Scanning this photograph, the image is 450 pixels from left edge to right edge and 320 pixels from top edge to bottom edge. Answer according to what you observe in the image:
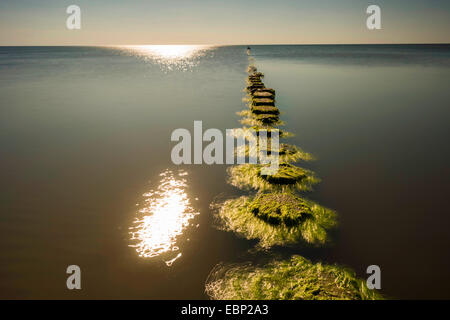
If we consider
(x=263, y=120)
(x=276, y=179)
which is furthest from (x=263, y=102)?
(x=276, y=179)

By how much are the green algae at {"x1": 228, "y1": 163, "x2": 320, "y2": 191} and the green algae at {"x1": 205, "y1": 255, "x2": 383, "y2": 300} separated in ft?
16.5

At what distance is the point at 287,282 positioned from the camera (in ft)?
28.8

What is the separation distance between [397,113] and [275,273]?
26649 mm

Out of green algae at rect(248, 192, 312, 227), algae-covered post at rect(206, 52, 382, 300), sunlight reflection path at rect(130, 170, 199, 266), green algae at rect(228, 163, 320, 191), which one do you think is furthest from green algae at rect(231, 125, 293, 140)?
green algae at rect(248, 192, 312, 227)

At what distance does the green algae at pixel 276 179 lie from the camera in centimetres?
1416

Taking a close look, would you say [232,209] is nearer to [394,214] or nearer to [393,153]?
[394,214]

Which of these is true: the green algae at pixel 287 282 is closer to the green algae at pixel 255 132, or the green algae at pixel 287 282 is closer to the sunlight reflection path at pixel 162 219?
the sunlight reflection path at pixel 162 219

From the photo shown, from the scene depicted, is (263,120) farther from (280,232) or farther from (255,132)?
(280,232)

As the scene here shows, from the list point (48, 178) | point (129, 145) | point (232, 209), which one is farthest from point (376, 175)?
point (48, 178)

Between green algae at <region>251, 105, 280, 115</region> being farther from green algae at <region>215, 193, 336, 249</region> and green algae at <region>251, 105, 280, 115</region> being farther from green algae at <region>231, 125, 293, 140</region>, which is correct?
green algae at <region>215, 193, 336, 249</region>

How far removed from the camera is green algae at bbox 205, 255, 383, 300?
8289 mm

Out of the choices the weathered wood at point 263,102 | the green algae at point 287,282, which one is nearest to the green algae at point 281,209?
the green algae at point 287,282

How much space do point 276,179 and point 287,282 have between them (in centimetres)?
625

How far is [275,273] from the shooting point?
912cm
